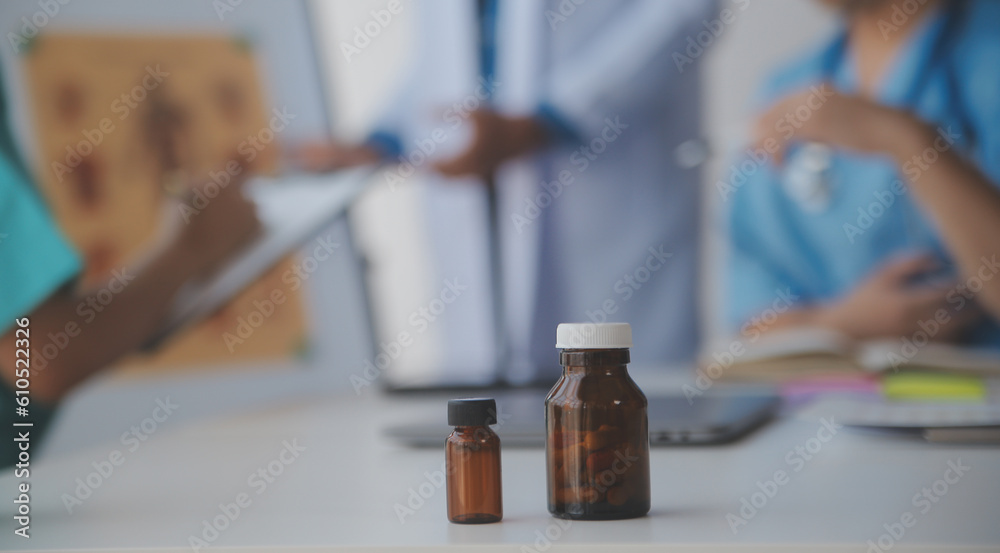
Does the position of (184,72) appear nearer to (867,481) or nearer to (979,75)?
(867,481)

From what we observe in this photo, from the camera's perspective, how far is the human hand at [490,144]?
193cm

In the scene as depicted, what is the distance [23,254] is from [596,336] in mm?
683

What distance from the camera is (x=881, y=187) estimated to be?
1.90 m

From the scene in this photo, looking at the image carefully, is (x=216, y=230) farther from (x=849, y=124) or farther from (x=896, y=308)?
(x=896, y=308)

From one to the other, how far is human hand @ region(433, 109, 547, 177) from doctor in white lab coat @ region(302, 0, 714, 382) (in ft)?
0.10

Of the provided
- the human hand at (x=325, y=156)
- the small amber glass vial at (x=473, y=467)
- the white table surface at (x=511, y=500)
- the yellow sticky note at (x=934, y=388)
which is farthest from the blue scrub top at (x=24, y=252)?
the yellow sticky note at (x=934, y=388)

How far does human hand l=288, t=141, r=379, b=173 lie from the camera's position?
1.80 metres

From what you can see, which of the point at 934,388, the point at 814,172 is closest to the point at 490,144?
the point at 814,172

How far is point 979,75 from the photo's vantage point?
178cm

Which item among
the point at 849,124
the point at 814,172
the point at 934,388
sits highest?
the point at 814,172

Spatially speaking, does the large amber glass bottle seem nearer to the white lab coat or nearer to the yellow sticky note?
the yellow sticky note

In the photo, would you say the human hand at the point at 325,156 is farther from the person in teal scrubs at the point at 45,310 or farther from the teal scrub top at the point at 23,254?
the teal scrub top at the point at 23,254

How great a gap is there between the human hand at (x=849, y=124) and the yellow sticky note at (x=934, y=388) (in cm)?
44

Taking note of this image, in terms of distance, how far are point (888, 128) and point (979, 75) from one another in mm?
538
